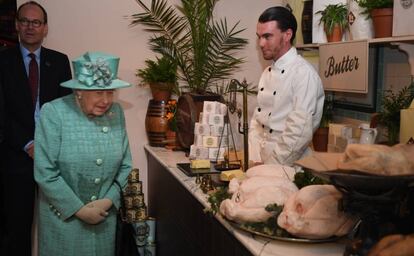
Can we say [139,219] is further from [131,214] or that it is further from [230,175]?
[230,175]

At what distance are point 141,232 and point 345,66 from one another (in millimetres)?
1844

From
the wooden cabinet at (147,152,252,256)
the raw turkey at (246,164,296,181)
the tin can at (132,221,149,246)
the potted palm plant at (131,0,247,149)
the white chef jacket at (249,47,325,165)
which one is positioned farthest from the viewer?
the potted palm plant at (131,0,247,149)

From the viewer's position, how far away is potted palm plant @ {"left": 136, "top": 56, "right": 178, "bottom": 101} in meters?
3.68

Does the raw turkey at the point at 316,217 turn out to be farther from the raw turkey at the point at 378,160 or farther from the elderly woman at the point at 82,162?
the elderly woman at the point at 82,162

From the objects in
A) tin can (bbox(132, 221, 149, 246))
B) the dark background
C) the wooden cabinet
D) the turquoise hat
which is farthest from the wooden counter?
the dark background

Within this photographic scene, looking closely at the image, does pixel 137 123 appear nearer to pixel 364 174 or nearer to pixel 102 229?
pixel 102 229

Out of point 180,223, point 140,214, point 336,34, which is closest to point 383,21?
point 336,34

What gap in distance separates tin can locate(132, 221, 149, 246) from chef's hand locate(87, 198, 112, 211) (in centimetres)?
108

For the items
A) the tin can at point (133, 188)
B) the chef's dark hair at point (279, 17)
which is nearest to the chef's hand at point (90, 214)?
the tin can at point (133, 188)

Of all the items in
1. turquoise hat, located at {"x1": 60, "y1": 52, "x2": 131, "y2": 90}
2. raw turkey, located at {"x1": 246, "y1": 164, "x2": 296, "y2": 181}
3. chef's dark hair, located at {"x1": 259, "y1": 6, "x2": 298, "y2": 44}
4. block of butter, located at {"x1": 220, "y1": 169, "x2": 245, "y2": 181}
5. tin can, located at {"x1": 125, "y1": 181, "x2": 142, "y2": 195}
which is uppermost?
chef's dark hair, located at {"x1": 259, "y1": 6, "x2": 298, "y2": 44}

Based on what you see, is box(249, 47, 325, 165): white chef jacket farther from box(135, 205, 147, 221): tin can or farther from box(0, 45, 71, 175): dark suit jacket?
box(0, 45, 71, 175): dark suit jacket

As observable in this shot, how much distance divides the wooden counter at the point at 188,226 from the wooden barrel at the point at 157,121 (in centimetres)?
9

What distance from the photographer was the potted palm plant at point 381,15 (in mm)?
2336

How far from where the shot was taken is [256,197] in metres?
1.64
